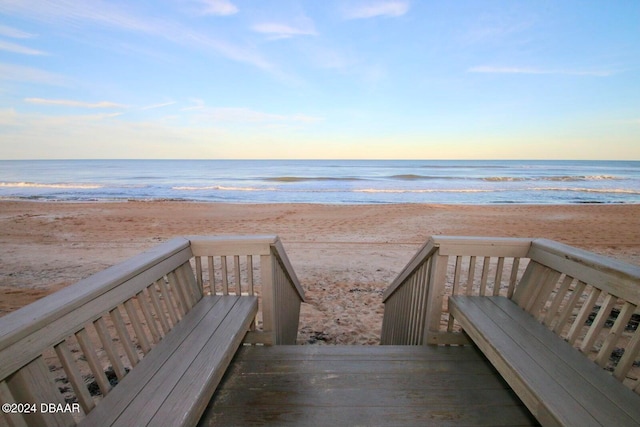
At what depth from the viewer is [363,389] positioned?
6.16 feet

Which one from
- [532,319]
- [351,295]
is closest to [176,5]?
[351,295]

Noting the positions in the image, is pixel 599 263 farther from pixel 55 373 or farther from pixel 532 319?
pixel 55 373

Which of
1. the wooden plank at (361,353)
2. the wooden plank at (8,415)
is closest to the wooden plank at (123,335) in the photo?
the wooden plank at (8,415)

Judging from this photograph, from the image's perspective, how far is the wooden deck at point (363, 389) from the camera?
166 centimetres

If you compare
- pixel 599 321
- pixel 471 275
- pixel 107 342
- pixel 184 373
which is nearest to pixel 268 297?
pixel 184 373

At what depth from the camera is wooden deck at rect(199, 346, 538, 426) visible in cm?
166

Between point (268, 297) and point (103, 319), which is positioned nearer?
point (103, 319)

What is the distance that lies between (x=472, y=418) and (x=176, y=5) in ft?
38.2

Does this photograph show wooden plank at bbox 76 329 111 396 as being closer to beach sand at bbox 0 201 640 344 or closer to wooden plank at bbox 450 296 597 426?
wooden plank at bbox 450 296 597 426

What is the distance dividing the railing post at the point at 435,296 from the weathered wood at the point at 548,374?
204 millimetres

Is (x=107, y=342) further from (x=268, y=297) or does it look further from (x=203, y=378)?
(x=268, y=297)

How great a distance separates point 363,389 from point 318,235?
24.3ft

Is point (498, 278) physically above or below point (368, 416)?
above

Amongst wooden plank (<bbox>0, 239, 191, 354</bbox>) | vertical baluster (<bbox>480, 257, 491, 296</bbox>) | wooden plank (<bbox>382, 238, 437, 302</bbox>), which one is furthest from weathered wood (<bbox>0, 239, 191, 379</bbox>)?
vertical baluster (<bbox>480, 257, 491, 296</bbox>)
